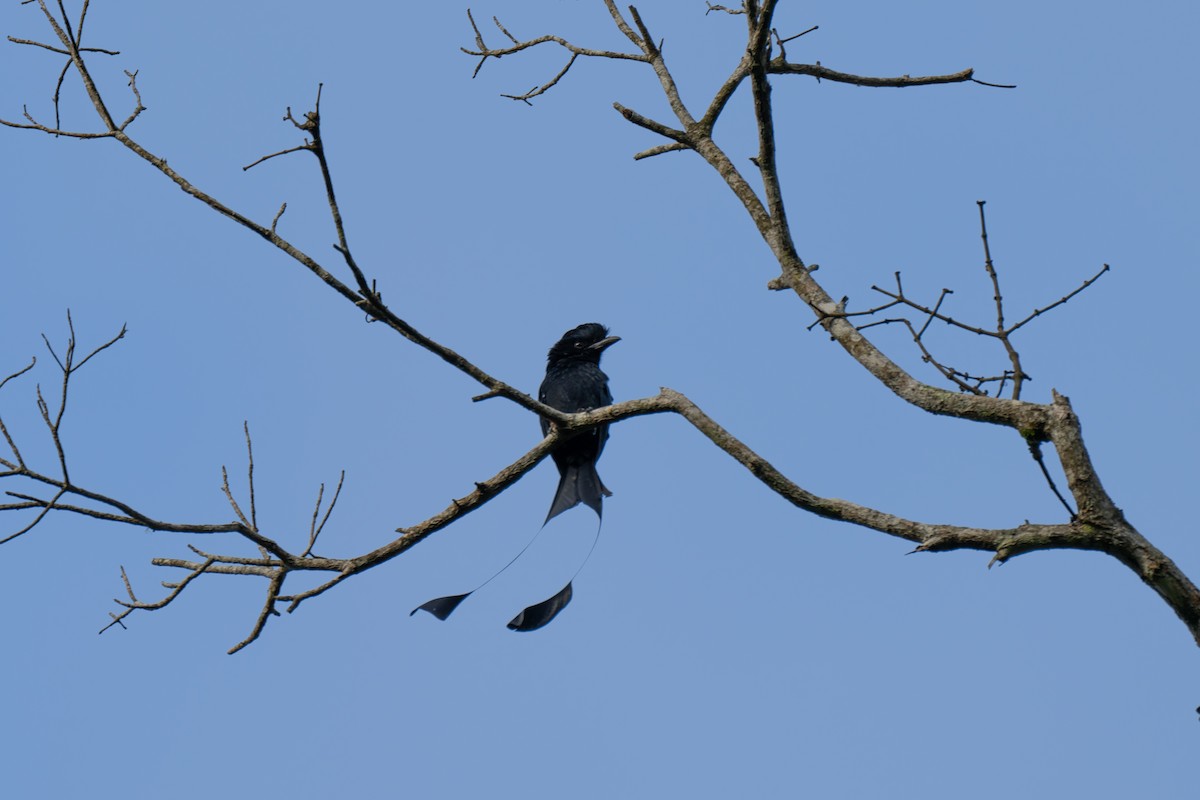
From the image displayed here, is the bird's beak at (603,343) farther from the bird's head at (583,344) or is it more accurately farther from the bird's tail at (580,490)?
the bird's tail at (580,490)

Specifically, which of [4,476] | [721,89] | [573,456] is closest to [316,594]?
[4,476]

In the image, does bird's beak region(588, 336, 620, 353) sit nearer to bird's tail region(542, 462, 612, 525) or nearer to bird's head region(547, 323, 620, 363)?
bird's head region(547, 323, 620, 363)

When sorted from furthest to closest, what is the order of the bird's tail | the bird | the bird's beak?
the bird's beak
the bird's tail
the bird

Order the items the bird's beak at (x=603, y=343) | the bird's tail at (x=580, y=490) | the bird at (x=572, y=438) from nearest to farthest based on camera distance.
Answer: the bird at (x=572, y=438), the bird's tail at (x=580, y=490), the bird's beak at (x=603, y=343)

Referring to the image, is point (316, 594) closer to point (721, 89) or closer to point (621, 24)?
point (721, 89)

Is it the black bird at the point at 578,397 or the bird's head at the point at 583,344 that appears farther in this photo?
the bird's head at the point at 583,344

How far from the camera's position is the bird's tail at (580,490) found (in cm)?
520

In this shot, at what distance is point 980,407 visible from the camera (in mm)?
3455

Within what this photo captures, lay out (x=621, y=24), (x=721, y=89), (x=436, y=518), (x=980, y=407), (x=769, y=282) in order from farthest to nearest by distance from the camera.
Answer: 1. (x=621, y=24)
2. (x=721, y=89)
3. (x=769, y=282)
4. (x=436, y=518)
5. (x=980, y=407)

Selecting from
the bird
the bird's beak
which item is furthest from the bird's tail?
the bird's beak

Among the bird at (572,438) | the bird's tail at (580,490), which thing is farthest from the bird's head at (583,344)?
the bird's tail at (580,490)

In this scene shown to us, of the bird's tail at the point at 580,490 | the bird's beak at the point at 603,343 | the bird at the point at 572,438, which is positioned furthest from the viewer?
the bird's beak at the point at 603,343

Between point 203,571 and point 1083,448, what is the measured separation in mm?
2624

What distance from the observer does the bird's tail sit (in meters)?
5.20
